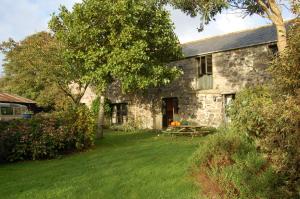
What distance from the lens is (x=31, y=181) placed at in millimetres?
10070

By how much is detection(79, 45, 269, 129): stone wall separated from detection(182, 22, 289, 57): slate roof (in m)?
0.40

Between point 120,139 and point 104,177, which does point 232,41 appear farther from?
point 104,177

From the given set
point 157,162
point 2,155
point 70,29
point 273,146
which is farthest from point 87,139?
point 273,146

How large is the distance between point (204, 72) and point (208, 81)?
0.73m

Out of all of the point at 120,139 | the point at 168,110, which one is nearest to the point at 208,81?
the point at 168,110

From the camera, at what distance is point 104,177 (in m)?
10.0

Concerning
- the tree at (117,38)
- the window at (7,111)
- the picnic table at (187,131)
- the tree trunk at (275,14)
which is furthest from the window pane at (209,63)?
the window at (7,111)

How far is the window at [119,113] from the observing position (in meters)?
31.5

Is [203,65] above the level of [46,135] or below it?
above

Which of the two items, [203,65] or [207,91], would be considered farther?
[203,65]

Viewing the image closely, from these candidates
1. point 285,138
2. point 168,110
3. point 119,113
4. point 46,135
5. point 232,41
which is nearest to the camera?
point 285,138

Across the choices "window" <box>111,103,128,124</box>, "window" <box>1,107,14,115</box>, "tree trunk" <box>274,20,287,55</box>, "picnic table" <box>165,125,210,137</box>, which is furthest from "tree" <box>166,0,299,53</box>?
"window" <box>1,107,14,115</box>

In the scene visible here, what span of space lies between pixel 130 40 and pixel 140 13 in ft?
5.45

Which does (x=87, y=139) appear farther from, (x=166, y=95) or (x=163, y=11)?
(x=166, y=95)
